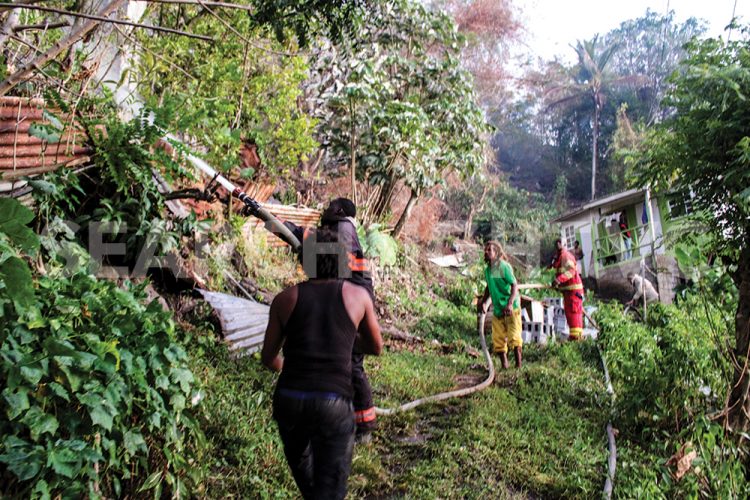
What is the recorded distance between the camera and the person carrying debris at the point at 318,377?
2.43 metres

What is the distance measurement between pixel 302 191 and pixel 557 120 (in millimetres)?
31472

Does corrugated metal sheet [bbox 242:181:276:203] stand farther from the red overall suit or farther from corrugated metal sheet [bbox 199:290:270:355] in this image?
the red overall suit

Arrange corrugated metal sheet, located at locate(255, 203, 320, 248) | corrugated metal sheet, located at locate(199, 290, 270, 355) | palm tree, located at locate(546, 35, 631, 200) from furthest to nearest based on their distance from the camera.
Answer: palm tree, located at locate(546, 35, 631, 200), corrugated metal sheet, located at locate(255, 203, 320, 248), corrugated metal sheet, located at locate(199, 290, 270, 355)

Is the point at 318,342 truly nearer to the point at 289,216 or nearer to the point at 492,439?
the point at 492,439

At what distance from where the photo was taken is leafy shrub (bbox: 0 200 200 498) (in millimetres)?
2193

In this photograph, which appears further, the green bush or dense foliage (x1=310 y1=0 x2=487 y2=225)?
dense foliage (x1=310 y1=0 x2=487 y2=225)

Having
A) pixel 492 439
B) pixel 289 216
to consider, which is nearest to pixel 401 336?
pixel 289 216

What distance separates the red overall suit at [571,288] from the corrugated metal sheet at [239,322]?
5137mm

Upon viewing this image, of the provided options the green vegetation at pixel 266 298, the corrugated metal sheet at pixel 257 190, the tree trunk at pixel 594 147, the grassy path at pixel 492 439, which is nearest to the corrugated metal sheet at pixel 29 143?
the green vegetation at pixel 266 298

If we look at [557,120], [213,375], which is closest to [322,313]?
[213,375]

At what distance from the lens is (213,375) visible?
14.9 feet

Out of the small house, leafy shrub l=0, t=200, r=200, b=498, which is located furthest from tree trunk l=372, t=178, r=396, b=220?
leafy shrub l=0, t=200, r=200, b=498

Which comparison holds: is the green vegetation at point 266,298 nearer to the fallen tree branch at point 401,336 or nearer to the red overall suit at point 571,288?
the fallen tree branch at point 401,336

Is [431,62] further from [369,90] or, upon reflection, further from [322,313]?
[322,313]
